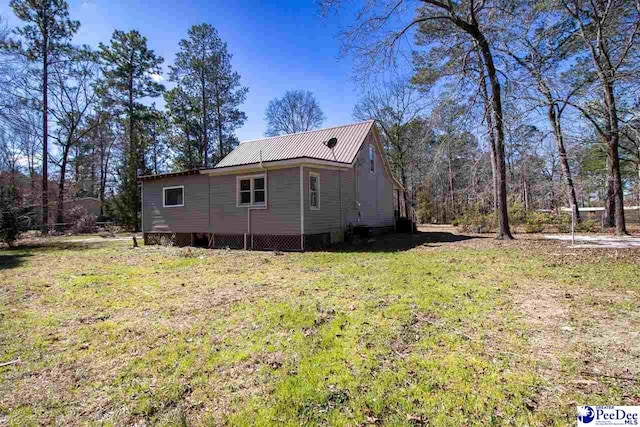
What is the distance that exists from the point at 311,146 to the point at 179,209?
21.0 ft

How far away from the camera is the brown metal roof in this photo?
45.6ft

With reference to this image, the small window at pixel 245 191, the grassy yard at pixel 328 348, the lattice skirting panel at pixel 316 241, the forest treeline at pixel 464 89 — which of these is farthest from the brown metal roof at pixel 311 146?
the grassy yard at pixel 328 348

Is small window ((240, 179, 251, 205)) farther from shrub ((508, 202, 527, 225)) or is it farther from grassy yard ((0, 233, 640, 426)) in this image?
shrub ((508, 202, 527, 225))

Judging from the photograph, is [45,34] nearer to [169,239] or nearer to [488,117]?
[169,239]

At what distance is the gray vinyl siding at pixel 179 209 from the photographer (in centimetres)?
→ 1264

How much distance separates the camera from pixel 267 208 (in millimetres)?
11227

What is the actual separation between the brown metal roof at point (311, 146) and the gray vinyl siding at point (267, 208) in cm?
160

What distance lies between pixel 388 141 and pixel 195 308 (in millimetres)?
25920

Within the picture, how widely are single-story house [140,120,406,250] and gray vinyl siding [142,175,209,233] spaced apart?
0.13 feet

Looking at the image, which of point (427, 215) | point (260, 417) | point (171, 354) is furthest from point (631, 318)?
point (427, 215)

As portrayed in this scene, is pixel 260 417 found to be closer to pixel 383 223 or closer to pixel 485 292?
pixel 485 292

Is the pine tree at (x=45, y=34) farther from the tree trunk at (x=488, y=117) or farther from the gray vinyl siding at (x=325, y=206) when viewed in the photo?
the tree trunk at (x=488, y=117)

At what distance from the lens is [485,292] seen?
500 centimetres

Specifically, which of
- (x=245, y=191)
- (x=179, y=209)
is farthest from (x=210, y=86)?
(x=245, y=191)
